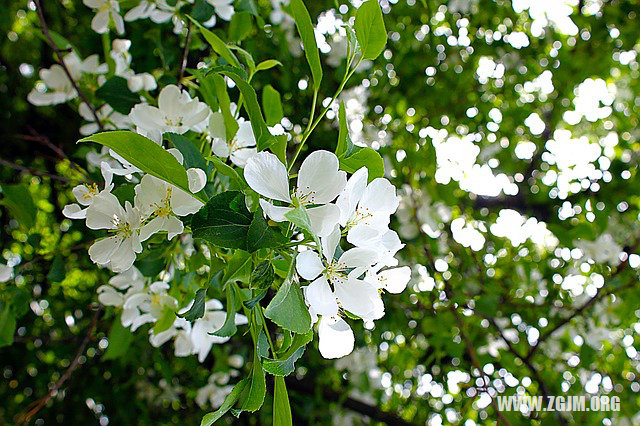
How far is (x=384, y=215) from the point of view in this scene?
66 centimetres

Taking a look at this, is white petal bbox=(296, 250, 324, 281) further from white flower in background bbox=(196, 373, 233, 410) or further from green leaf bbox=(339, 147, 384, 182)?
white flower in background bbox=(196, 373, 233, 410)

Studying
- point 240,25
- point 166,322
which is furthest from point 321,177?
point 240,25

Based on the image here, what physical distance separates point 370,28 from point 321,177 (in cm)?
24

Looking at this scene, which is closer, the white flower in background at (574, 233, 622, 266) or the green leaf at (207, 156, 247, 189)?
the green leaf at (207, 156, 247, 189)

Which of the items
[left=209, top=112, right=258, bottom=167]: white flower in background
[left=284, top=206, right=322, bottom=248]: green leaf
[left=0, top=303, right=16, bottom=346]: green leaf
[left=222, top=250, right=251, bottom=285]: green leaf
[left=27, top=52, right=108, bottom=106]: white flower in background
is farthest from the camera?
[left=27, top=52, right=108, bottom=106]: white flower in background

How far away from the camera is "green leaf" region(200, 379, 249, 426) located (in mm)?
581

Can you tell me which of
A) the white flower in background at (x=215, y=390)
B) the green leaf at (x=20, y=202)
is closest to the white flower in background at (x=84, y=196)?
the green leaf at (x=20, y=202)

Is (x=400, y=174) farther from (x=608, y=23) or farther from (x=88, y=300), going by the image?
(x=88, y=300)

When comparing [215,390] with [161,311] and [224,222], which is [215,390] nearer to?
[161,311]

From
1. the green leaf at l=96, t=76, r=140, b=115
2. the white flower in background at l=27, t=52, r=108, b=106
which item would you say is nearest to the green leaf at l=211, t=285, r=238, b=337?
the green leaf at l=96, t=76, r=140, b=115

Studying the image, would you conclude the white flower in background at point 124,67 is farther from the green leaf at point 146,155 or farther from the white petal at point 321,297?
the white petal at point 321,297

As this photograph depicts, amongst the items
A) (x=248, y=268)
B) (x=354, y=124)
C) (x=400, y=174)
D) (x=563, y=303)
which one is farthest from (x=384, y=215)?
(x=563, y=303)

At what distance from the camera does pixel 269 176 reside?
22.6 inches

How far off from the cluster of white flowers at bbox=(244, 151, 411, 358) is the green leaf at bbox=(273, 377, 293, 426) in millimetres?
72
